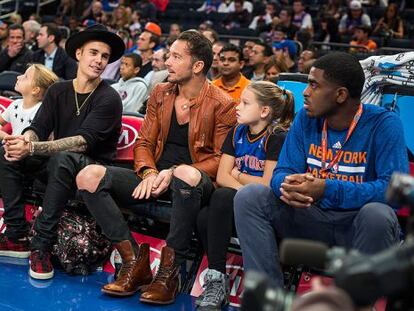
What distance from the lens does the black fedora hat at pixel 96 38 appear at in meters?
4.75

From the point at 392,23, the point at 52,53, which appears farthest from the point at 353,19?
the point at 52,53

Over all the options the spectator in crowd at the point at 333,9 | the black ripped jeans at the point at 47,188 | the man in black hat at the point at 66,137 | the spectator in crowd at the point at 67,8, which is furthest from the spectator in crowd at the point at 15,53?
the spectator in crowd at the point at 67,8

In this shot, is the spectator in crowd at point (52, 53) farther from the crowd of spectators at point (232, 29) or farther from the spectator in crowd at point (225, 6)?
the spectator in crowd at point (225, 6)

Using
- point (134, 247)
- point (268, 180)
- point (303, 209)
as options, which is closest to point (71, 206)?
point (134, 247)

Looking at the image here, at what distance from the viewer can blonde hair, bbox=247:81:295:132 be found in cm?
403

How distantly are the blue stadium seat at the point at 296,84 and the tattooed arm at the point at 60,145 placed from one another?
1.35 meters

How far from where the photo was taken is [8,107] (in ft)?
17.2

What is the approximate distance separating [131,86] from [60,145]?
9.52 feet

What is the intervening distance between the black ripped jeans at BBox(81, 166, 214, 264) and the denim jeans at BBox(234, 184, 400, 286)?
14.5 inches

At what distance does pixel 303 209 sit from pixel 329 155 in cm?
29

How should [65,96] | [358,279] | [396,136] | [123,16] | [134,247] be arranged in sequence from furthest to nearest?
1. [123,16]
2. [65,96]
3. [134,247]
4. [396,136]
5. [358,279]

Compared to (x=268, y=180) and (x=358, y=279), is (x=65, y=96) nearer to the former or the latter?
(x=268, y=180)

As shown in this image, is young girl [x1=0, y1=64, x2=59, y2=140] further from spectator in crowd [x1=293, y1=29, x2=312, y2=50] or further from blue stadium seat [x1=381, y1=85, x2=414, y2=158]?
spectator in crowd [x1=293, y1=29, x2=312, y2=50]

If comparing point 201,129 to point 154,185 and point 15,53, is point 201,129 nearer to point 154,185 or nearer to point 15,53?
point 154,185
